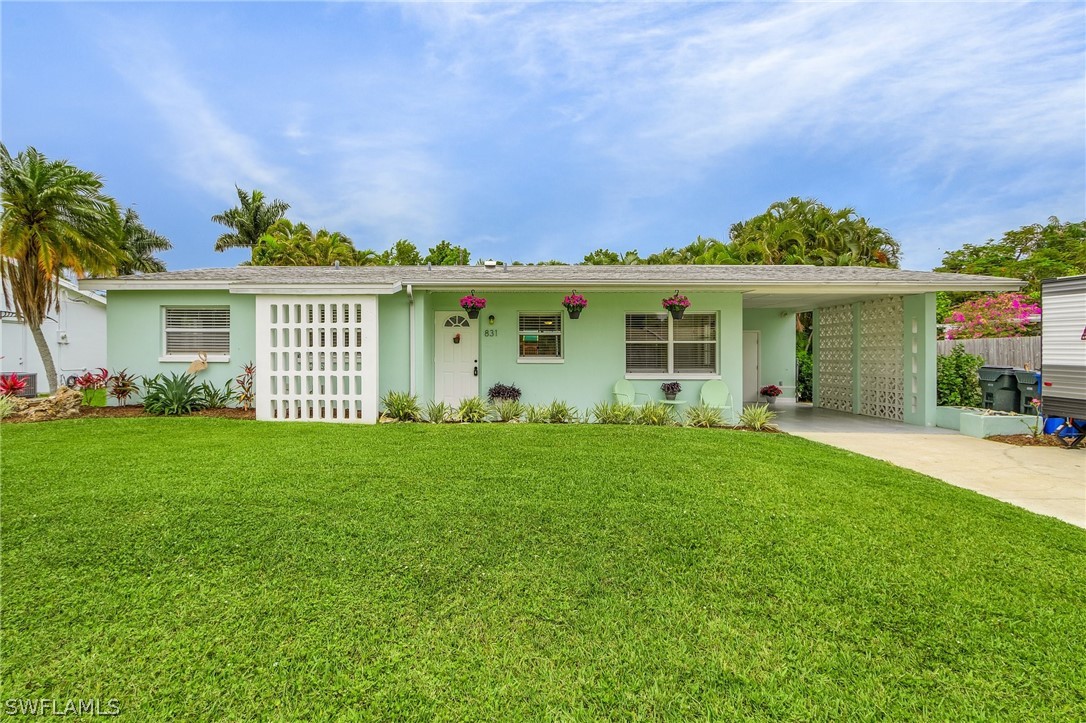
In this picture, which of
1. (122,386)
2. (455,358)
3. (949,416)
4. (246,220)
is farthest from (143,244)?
(949,416)

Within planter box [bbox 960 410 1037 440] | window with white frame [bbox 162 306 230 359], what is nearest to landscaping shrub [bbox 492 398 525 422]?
window with white frame [bbox 162 306 230 359]

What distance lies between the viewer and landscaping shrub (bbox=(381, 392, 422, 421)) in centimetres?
878

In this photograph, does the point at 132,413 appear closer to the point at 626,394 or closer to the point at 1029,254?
the point at 626,394

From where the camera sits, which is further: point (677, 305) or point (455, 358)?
point (455, 358)

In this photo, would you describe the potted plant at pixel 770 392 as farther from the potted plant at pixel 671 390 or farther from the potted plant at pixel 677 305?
the potted plant at pixel 677 305

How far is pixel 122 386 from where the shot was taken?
926 cm

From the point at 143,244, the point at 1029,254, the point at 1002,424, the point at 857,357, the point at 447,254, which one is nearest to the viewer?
the point at 1002,424

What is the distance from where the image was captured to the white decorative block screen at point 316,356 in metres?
8.70

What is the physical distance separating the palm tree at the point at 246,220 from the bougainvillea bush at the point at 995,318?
32437mm

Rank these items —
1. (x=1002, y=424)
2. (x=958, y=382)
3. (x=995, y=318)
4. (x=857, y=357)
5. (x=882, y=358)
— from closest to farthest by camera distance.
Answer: (x=1002, y=424) → (x=958, y=382) → (x=882, y=358) → (x=857, y=357) → (x=995, y=318)

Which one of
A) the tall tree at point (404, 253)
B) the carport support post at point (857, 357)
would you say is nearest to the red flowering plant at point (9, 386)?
the carport support post at point (857, 357)

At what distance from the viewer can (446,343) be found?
9.98 metres

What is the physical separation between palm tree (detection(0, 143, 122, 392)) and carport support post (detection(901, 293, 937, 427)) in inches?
675

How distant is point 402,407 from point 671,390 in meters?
5.25
